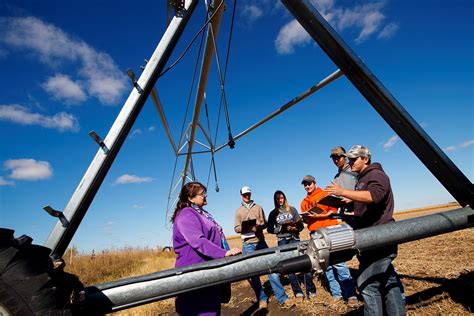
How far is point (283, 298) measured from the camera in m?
5.00

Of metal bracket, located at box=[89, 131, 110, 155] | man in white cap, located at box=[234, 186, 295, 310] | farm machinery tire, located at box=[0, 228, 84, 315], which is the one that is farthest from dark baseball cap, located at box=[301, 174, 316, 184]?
farm machinery tire, located at box=[0, 228, 84, 315]

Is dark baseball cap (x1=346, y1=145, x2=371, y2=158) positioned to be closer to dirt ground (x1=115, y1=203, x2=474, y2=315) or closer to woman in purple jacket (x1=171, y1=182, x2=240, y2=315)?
woman in purple jacket (x1=171, y1=182, x2=240, y2=315)

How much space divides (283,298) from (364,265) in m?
2.70

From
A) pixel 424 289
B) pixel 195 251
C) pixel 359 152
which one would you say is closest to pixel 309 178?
pixel 359 152

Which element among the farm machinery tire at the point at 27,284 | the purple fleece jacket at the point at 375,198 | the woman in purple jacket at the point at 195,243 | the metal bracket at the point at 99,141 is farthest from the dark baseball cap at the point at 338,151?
the farm machinery tire at the point at 27,284

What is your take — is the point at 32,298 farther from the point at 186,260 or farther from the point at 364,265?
the point at 364,265

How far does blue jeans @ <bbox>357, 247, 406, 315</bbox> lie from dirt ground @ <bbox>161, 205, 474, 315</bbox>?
1.04 meters

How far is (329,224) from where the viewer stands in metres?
4.66

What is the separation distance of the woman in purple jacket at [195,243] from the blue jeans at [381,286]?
1435 mm

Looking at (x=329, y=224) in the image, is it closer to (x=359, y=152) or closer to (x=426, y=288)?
(x=426, y=288)

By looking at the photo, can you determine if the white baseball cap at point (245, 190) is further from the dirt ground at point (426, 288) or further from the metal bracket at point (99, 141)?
A: the metal bracket at point (99, 141)

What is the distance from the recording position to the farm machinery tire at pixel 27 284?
4.03ft

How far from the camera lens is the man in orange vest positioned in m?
4.35

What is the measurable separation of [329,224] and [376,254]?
1.99 m
